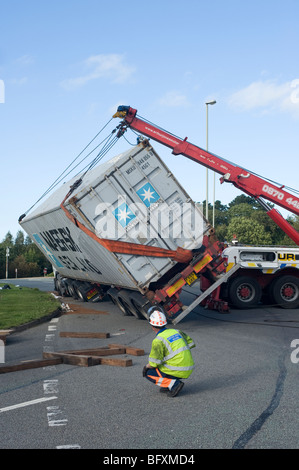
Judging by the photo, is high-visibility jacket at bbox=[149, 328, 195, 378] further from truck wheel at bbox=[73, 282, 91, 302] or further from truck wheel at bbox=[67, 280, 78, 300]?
truck wheel at bbox=[67, 280, 78, 300]

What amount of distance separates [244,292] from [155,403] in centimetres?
1081

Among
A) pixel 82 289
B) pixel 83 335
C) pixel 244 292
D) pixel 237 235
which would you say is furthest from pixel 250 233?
pixel 83 335

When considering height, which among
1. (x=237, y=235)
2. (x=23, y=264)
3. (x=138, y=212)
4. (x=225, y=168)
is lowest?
(x=23, y=264)

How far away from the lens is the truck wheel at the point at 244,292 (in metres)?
16.1

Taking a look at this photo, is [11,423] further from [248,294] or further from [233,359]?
[248,294]

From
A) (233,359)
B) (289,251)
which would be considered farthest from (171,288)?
(289,251)

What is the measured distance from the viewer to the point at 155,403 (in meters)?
5.89

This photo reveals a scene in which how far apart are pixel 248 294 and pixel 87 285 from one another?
5.83 metres

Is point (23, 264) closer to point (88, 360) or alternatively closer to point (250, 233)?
point (250, 233)

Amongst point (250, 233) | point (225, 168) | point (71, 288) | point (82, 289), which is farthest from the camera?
point (250, 233)

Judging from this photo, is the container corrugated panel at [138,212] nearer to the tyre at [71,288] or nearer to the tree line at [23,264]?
the tyre at [71,288]

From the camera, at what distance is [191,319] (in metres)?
13.8

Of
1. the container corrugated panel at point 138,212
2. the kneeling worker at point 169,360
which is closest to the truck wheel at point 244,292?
the container corrugated panel at point 138,212

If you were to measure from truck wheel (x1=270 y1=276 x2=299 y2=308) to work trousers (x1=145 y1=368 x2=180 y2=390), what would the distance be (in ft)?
35.5
